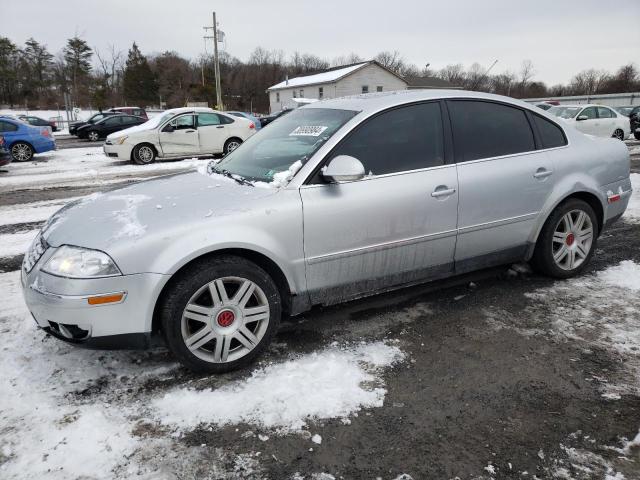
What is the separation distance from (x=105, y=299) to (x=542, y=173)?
3.36 metres

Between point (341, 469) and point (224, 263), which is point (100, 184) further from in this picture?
point (341, 469)

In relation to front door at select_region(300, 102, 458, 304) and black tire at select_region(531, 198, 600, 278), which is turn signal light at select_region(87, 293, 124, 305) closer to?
front door at select_region(300, 102, 458, 304)

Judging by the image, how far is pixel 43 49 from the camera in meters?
70.9

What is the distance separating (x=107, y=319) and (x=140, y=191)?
1.16 m

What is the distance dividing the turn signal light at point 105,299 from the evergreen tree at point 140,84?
75.3 metres

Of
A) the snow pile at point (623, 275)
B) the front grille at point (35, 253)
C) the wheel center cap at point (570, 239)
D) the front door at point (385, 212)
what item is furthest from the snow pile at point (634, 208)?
the front grille at point (35, 253)

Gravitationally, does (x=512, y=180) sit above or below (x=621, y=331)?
above

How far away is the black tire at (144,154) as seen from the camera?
13.5 metres

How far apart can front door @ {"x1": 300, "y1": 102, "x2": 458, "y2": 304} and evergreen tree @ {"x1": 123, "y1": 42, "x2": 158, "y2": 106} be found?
7489cm

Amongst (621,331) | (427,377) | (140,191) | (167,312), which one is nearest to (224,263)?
(167,312)

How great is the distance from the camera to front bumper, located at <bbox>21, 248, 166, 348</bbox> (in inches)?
98.0

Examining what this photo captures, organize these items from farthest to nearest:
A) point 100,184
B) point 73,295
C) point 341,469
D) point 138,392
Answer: point 100,184
point 138,392
point 73,295
point 341,469

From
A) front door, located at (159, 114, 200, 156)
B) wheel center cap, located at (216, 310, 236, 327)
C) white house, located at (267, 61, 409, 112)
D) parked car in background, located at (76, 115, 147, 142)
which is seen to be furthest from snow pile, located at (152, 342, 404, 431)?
white house, located at (267, 61, 409, 112)

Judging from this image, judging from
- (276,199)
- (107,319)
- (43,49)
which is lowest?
(107,319)
